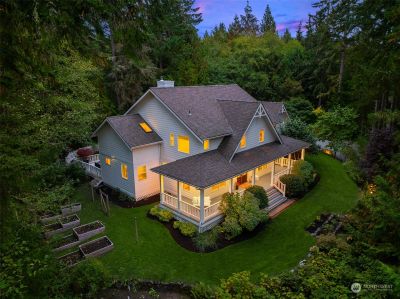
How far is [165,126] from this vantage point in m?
21.4

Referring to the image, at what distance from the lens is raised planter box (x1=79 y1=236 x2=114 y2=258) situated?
564 inches

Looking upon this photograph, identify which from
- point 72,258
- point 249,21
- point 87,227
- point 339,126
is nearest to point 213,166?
point 87,227

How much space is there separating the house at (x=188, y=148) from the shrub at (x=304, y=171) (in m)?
0.91

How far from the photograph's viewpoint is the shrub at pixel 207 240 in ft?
49.7

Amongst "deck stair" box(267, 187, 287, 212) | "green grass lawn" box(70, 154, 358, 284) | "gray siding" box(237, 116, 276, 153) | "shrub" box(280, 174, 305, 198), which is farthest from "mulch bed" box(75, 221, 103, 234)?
"shrub" box(280, 174, 305, 198)

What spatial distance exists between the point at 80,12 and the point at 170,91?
17.1 metres

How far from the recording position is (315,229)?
55.4 feet

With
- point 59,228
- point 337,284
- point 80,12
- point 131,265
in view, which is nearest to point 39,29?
point 80,12

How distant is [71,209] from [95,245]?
5.18 meters

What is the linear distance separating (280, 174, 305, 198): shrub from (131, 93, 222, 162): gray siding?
6.46 m

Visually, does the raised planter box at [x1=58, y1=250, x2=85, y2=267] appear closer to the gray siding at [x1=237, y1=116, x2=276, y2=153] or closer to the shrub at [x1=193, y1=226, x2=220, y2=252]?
the shrub at [x1=193, y1=226, x2=220, y2=252]

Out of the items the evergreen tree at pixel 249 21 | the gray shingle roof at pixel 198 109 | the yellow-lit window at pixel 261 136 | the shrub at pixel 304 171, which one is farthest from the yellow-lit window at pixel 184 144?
the evergreen tree at pixel 249 21

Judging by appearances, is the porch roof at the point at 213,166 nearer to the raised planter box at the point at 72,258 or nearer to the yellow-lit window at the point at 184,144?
the yellow-lit window at the point at 184,144

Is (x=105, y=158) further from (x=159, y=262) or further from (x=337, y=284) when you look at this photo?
(x=337, y=284)
